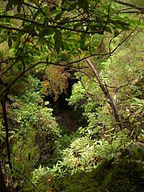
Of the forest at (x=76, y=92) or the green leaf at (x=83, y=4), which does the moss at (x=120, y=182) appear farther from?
the green leaf at (x=83, y=4)

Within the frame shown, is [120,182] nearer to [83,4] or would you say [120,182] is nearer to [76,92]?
[83,4]

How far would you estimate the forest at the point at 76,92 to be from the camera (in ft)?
2.71

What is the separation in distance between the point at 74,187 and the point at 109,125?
1364 mm

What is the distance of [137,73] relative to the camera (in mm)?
3021

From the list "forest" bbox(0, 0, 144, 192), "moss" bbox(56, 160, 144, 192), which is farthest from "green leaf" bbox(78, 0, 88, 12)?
"moss" bbox(56, 160, 144, 192)

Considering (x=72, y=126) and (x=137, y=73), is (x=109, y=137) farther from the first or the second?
(x=72, y=126)

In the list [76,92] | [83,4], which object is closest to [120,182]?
[83,4]

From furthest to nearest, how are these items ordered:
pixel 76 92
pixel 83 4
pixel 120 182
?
pixel 76 92, pixel 120 182, pixel 83 4

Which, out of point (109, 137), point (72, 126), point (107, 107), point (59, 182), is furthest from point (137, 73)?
point (72, 126)

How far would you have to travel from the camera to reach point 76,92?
439 centimetres

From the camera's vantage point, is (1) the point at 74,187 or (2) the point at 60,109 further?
(2) the point at 60,109

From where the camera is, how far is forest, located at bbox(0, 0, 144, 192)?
0.83 metres

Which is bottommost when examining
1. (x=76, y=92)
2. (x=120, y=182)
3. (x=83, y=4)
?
(x=120, y=182)

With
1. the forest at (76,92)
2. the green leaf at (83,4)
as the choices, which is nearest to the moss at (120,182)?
the forest at (76,92)
